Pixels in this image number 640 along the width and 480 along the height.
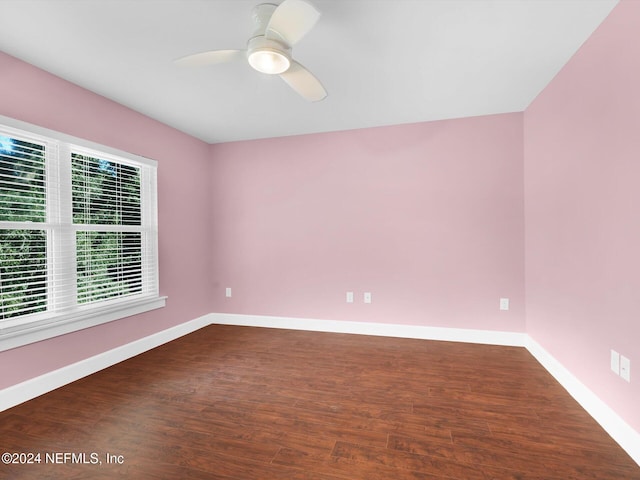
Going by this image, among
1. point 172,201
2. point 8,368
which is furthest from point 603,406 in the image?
point 172,201

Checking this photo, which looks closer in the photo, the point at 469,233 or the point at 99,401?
the point at 99,401

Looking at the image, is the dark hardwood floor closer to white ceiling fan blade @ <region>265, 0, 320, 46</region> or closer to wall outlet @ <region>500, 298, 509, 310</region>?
wall outlet @ <region>500, 298, 509, 310</region>

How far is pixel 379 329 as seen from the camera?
12.2 feet

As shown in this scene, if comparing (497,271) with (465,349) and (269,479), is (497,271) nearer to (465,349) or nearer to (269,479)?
(465,349)

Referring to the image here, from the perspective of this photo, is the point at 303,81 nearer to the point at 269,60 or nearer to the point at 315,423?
the point at 269,60

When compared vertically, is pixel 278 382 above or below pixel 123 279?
below

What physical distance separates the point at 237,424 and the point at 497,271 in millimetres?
2923

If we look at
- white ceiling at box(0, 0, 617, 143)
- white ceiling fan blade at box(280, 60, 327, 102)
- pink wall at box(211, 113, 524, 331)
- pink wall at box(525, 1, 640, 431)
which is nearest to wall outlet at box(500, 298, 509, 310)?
pink wall at box(211, 113, 524, 331)

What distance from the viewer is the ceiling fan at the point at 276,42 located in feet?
4.90

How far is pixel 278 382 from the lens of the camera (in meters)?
2.51

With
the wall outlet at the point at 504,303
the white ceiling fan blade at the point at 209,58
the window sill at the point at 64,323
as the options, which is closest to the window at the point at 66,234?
the window sill at the point at 64,323

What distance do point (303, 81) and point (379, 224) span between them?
6.73 ft

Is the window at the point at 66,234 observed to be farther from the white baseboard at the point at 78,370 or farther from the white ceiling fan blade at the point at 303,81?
the white ceiling fan blade at the point at 303,81

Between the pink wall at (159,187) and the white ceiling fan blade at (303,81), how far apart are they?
6.27ft
